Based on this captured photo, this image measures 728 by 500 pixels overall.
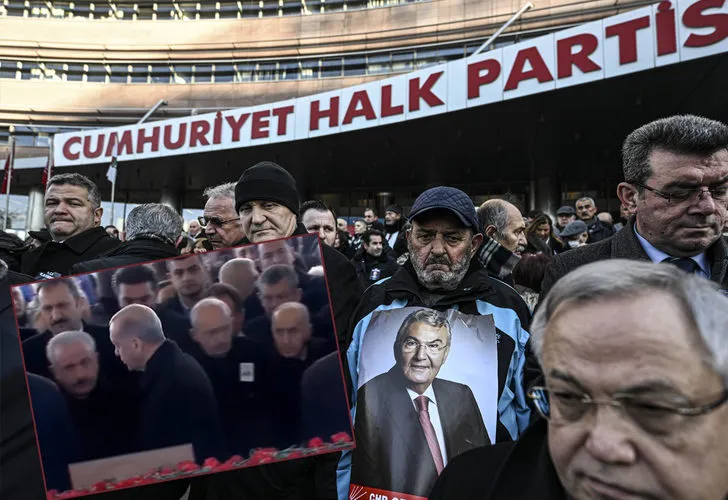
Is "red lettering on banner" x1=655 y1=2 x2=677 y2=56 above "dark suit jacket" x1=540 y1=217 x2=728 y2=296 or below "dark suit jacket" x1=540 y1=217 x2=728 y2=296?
above

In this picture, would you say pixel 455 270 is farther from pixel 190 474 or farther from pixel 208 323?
pixel 190 474

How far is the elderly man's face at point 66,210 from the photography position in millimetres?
3277

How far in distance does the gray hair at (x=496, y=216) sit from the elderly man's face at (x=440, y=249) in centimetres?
132

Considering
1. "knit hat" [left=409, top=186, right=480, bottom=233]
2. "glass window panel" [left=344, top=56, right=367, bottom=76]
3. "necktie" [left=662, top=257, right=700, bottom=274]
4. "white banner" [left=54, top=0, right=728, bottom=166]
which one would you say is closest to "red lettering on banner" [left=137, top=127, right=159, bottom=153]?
"white banner" [left=54, top=0, right=728, bottom=166]

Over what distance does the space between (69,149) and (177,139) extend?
496 centimetres

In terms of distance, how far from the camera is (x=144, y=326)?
169cm

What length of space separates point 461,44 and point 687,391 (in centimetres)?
2363

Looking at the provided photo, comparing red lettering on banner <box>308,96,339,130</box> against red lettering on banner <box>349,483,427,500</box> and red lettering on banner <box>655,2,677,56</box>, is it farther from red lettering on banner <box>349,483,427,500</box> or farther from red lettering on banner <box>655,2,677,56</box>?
red lettering on banner <box>349,483,427,500</box>

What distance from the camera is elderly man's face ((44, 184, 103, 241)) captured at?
328cm

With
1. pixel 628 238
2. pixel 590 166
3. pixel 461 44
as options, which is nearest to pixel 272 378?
pixel 628 238

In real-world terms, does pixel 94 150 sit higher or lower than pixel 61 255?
higher

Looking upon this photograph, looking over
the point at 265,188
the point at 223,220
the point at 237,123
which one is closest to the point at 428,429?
the point at 265,188

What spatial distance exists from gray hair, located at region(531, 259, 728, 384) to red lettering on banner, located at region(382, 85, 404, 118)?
12.3 m

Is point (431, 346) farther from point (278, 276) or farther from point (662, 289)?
point (662, 289)
